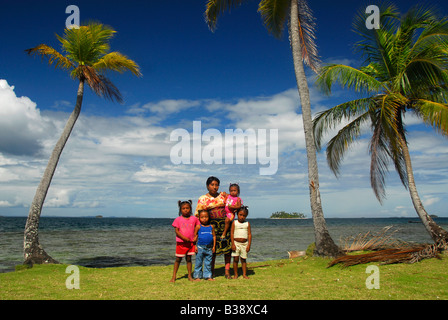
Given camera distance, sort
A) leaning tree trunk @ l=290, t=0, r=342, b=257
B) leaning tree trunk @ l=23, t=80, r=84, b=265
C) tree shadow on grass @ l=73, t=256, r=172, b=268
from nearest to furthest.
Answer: leaning tree trunk @ l=290, t=0, r=342, b=257
leaning tree trunk @ l=23, t=80, r=84, b=265
tree shadow on grass @ l=73, t=256, r=172, b=268

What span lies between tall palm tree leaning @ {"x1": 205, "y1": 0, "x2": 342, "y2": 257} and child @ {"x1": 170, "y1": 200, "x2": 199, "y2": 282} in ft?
15.5

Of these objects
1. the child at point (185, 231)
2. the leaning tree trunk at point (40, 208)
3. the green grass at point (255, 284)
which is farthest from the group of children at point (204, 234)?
the leaning tree trunk at point (40, 208)

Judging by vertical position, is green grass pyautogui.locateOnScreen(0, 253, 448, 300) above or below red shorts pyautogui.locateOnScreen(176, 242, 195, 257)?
below

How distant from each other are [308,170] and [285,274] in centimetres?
376

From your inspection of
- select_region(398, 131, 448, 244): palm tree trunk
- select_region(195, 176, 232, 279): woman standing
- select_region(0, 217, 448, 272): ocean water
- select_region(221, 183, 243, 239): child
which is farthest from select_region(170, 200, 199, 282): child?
select_region(398, 131, 448, 244): palm tree trunk

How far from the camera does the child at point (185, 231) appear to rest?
730cm

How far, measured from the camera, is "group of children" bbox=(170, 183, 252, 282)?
7332 mm

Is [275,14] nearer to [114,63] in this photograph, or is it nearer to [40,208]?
[114,63]

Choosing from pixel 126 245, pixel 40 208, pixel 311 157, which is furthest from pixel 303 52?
pixel 126 245

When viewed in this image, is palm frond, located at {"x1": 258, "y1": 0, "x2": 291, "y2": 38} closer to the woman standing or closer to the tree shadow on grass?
the woman standing

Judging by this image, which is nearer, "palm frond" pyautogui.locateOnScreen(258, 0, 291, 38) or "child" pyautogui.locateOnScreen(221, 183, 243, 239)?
"child" pyautogui.locateOnScreen(221, 183, 243, 239)

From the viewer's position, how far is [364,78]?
11352 mm

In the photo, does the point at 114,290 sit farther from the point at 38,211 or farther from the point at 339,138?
the point at 339,138

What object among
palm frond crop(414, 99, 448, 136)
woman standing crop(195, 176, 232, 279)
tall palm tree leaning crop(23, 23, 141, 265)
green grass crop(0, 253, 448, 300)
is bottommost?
green grass crop(0, 253, 448, 300)
